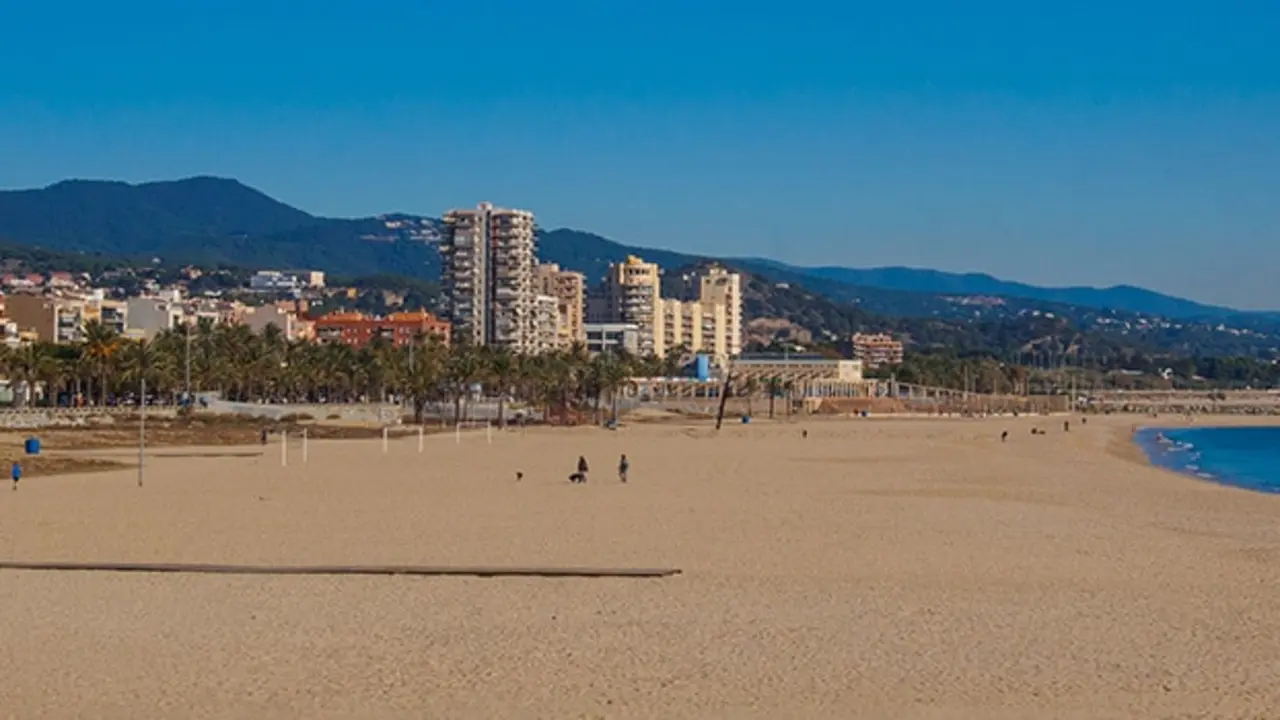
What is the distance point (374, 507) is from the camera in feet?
102

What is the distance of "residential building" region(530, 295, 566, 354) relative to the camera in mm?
Answer: 176000

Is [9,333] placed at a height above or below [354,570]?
above

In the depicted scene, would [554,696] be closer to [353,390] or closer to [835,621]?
[835,621]

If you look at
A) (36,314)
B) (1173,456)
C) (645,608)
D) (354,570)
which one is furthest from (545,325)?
(645,608)

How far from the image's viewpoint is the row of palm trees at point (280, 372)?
82062mm

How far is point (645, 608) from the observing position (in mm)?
17797

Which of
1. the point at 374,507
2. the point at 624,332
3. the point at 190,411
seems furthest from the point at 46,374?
the point at 624,332

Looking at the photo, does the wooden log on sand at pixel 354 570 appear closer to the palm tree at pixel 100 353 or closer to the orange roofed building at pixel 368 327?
the palm tree at pixel 100 353

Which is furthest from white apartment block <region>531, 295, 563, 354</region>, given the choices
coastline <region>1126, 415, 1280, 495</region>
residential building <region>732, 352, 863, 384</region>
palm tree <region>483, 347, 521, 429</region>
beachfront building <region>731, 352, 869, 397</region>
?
palm tree <region>483, 347, 521, 429</region>

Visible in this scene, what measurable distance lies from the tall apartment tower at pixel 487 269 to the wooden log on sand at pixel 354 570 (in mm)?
154285

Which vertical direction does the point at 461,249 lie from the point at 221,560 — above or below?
above

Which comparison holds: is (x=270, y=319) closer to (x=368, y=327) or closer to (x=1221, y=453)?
(x=368, y=327)

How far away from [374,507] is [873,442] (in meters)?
44.0

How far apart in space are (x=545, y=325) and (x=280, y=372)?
8908cm
